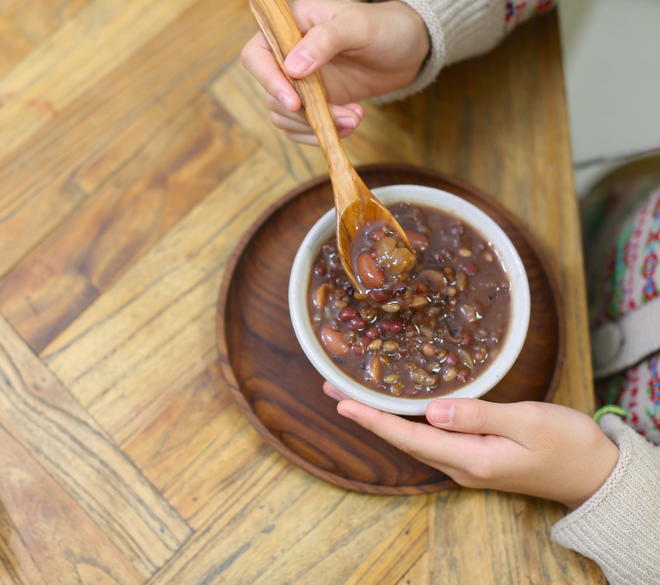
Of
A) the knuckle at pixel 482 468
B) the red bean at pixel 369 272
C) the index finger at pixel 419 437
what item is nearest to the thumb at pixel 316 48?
the red bean at pixel 369 272

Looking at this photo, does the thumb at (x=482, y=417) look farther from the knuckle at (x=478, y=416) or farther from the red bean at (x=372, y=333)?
the red bean at (x=372, y=333)

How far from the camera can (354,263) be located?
3.39 feet

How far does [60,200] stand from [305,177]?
0.49m

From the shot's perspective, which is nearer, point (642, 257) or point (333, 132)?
point (333, 132)

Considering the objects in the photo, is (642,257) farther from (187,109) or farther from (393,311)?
(187,109)

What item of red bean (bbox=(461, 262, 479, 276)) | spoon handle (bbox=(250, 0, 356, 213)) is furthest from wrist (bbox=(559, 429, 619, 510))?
spoon handle (bbox=(250, 0, 356, 213))

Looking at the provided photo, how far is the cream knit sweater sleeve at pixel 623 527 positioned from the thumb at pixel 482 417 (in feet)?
0.53

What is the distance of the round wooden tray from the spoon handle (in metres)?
0.20

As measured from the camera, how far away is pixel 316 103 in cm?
102

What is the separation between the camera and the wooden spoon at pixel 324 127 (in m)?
1.01

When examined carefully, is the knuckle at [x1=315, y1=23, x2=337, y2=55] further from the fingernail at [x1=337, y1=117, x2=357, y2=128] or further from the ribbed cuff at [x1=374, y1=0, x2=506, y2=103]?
the ribbed cuff at [x1=374, y1=0, x2=506, y2=103]

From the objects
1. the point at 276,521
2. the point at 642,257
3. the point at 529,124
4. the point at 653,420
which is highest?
the point at 529,124

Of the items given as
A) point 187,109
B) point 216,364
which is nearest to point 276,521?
point 216,364

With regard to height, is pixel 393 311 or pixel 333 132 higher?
pixel 333 132
